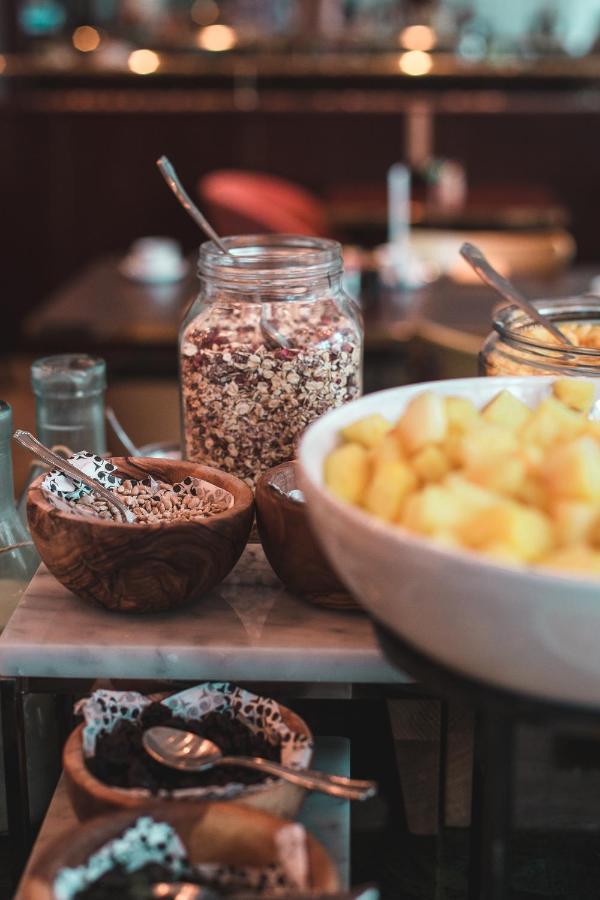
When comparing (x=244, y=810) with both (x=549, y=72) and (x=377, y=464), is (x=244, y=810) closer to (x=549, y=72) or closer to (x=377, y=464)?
(x=377, y=464)

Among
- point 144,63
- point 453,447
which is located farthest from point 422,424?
point 144,63

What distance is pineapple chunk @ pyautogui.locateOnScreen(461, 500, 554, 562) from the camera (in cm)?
55

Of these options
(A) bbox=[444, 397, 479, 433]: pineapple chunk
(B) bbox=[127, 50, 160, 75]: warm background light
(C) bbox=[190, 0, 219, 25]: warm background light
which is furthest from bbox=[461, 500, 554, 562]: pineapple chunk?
(C) bbox=[190, 0, 219, 25]: warm background light

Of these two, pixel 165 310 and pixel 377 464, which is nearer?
pixel 377 464

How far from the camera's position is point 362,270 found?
244 cm

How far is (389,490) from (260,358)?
0.35m

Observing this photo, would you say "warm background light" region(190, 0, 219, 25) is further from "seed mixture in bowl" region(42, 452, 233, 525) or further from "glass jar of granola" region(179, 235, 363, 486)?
"seed mixture in bowl" region(42, 452, 233, 525)

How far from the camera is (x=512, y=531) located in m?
0.55

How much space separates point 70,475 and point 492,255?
2.26m

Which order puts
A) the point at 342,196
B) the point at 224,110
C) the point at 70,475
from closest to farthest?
the point at 70,475
the point at 342,196
the point at 224,110

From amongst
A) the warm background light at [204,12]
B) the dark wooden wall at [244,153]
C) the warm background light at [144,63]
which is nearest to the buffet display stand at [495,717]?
the dark wooden wall at [244,153]

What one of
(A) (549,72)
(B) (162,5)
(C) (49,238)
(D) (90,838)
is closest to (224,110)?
(C) (49,238)

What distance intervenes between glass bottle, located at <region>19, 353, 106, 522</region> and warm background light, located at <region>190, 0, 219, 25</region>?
4.98 meters

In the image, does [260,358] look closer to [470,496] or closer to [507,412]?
[507,412]
